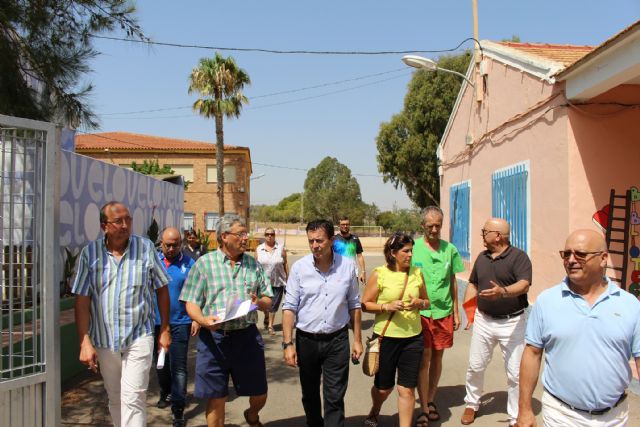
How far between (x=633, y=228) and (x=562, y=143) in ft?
4.39

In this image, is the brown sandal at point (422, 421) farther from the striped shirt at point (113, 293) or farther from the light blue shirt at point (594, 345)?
the striped shirt at point (113, 293)

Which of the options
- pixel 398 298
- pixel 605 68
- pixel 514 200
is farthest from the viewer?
pixel 514 200

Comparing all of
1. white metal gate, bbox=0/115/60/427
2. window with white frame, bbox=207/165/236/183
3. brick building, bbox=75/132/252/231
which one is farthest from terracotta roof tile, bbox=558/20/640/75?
window with white frame, bbox=207/165/236/183

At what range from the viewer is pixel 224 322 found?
3.87 m

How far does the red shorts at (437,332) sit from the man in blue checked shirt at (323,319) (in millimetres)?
962

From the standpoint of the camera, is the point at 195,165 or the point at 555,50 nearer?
the point at 555,50

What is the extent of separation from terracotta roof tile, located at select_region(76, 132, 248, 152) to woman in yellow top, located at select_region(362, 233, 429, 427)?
3326cm

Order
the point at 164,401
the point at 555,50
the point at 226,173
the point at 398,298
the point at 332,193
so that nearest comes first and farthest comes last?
the point at 398,298, the point at 164,401, the point at 555,50, the point at 226,173, the point at 332,193

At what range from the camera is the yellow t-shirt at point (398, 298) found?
4.31m

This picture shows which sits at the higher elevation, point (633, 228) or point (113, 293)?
point (633, 228)

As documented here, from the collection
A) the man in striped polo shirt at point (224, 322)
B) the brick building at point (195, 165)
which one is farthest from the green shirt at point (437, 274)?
the brick building at point (195, 165)

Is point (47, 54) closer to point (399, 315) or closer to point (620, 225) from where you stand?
point (399, 315)

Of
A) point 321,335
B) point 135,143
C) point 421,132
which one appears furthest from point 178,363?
point 135,143

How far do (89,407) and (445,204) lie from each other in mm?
9499
